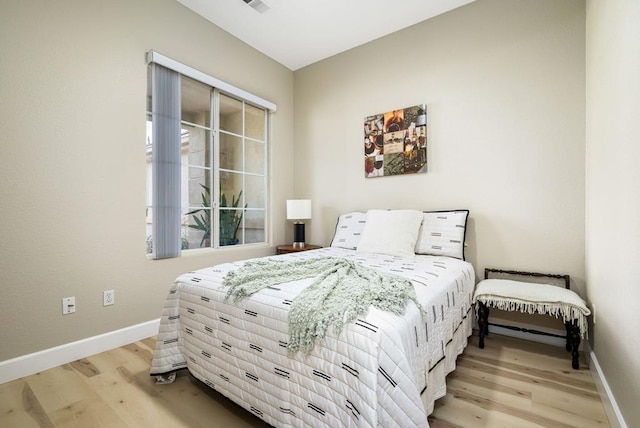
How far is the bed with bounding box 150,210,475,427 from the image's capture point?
0.99m

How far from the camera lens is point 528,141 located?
240cm

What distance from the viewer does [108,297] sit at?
7.28ft

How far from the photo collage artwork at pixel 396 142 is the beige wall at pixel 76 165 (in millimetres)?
1978

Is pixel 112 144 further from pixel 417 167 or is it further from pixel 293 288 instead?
pixel 417 167

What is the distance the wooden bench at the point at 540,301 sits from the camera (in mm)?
1849

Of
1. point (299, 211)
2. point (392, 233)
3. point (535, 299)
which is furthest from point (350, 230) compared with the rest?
point (535, 299)

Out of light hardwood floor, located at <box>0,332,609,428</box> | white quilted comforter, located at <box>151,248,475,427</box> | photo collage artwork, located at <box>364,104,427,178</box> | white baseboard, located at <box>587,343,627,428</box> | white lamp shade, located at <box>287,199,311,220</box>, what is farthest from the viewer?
white lamp shade, located at <box>287,199,311,220</box>

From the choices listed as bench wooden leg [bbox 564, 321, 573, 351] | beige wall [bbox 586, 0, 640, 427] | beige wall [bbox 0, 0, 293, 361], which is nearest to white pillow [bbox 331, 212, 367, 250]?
beige wall [bbox 0, 0, 293, 361]

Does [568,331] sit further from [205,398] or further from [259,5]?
[259,5]

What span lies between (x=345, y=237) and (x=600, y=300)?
191 centimetres

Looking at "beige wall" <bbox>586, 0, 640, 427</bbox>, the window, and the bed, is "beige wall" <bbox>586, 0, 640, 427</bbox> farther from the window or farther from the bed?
the window

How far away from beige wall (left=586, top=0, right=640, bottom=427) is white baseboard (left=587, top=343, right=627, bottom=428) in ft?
0.13

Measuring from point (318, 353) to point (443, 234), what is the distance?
1.81 m

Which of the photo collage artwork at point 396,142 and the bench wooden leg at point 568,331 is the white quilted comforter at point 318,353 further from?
the photo collage artwork at point 396,142
